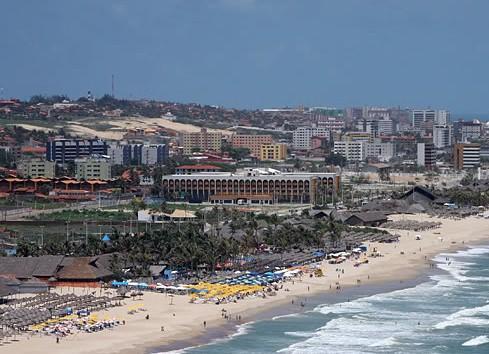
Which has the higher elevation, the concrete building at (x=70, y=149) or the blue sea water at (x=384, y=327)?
the concrete building at (x=70, y=149)

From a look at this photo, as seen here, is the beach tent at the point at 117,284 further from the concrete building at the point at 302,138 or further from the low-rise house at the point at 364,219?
the concrete building at the point at 302,138

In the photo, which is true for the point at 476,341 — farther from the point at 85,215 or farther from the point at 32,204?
the point at 32,204

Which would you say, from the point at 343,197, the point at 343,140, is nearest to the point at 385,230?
the point at 343,197

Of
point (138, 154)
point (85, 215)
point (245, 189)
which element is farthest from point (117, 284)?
point (138, 154)

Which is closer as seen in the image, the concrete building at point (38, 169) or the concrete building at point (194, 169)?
the concrete building at point (194, 169)

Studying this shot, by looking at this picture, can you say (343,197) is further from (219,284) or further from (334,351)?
(334,351)

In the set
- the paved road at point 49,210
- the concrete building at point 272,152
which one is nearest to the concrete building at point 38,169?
the paved road at point 49,210

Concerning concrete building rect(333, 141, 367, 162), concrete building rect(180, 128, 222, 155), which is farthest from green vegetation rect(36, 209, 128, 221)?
concrete building rect(333, 141, 367, 162)

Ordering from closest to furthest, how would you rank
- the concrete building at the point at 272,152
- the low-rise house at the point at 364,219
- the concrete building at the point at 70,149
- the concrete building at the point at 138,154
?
the low-rise house at the point at 364,219
the concrete building at the point at 70,149
the concrete building at the point at 138,154
the concrete building at the point at 272,152
